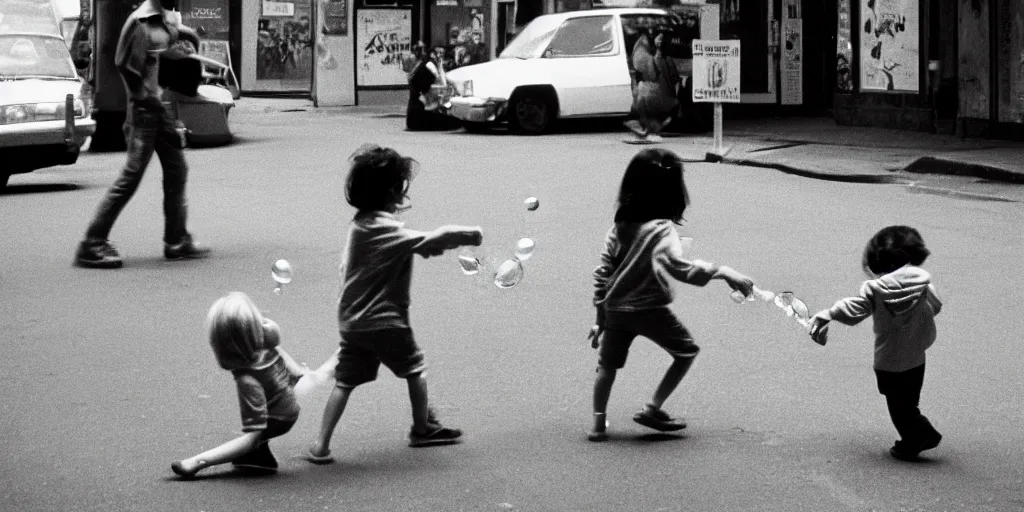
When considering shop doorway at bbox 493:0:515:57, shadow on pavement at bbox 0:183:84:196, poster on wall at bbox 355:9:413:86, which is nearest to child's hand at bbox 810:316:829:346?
shadow on pavement at bbox 0:183:84:196

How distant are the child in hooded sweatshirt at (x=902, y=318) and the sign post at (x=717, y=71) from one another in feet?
41.9

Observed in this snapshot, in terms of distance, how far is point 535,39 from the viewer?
23578 millimetres

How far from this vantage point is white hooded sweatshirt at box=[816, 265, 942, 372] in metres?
5.42

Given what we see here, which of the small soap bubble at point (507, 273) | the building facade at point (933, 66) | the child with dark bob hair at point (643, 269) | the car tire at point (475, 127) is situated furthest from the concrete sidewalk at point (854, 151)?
the child with dark bob hair at point (643, 269)

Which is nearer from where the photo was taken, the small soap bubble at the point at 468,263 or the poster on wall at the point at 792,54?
the small soap bubble at the point at 468,263

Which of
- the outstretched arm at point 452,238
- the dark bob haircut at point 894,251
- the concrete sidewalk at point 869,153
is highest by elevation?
the concrete sidewalk at point 869,153

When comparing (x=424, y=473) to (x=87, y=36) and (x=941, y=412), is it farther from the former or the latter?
(x=87, y=36)

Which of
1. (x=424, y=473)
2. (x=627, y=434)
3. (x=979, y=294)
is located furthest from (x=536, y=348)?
(x=979, y=294)

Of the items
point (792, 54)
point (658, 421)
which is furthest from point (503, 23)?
point (658, 421)

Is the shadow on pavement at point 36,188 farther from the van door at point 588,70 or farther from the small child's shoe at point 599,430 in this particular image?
the small child's shoe at point 599,430

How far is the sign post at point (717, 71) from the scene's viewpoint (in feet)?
59.9

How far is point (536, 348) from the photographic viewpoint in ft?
25.0

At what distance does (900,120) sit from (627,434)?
53.3 ft

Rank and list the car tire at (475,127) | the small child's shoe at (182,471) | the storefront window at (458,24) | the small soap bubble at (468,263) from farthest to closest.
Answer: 1. the storefront window at (458,24)
2. the car tire at (475,127)
3. the small soap bubble at (468,263)
4. the small child's shoe at (182,471)
